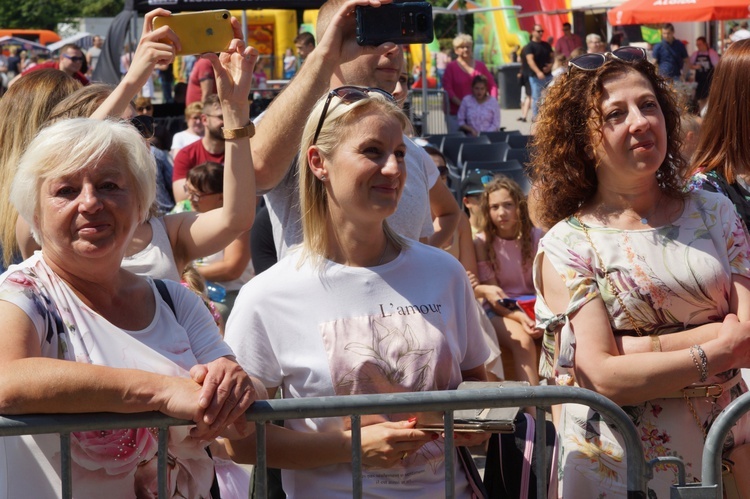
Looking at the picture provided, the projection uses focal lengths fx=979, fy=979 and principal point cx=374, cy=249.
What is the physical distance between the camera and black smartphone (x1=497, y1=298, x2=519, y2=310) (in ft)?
20.0

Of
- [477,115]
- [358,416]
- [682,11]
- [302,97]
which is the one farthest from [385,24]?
[682,11]

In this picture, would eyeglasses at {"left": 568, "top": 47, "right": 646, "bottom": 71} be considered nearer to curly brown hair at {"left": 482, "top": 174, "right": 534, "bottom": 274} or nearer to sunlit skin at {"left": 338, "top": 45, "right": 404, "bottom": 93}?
sunlit skin at {"left": 338, "top": 45, "right": 404, "bottom": 93}

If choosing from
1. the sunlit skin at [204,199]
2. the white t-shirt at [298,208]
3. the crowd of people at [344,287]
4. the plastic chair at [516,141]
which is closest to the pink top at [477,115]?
the plastic chair at [516,141]

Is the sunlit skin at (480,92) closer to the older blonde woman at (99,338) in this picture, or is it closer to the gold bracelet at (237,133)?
the gold bracelet at (237,133)

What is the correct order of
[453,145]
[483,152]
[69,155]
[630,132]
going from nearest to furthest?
[69,155] < [630,132] < [483,152] < [453,145]

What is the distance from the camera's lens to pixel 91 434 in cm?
216

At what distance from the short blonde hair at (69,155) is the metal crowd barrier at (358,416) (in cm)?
52

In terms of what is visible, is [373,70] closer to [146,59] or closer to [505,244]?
[146,59]

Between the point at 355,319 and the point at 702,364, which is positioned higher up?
the point at 355,319

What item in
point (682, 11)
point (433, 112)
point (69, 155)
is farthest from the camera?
point (682, 11)

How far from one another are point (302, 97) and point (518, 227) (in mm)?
3472

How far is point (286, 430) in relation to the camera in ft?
7.99

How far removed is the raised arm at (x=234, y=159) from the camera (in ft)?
9.73

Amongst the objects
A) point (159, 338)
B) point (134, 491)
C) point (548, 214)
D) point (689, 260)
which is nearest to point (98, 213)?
point (159, 338)
